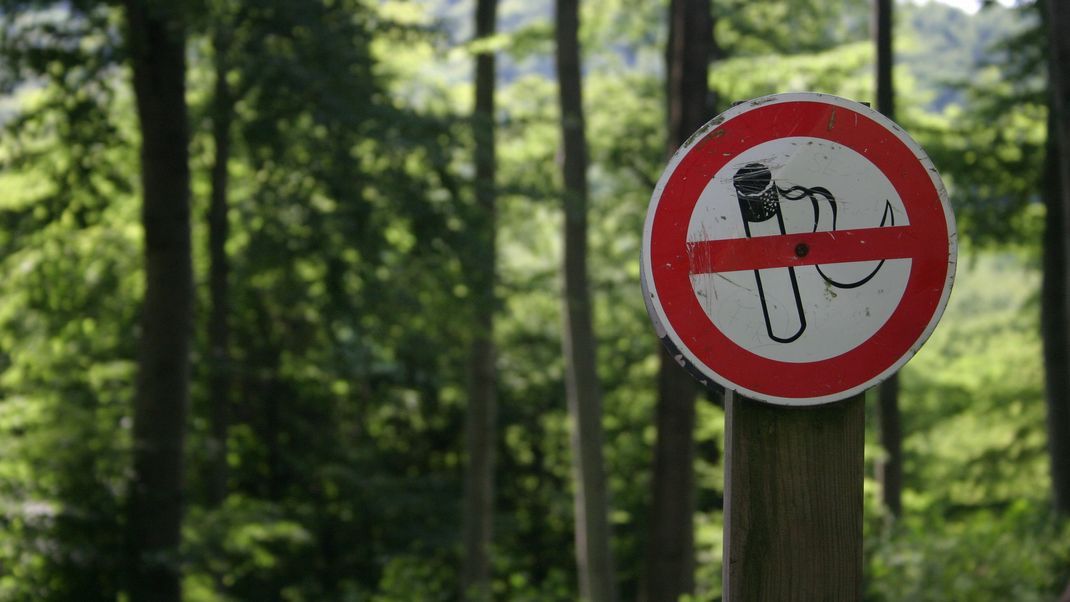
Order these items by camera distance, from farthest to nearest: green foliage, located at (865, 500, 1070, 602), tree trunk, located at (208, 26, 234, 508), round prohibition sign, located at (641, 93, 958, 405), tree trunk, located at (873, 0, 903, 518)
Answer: tree trunk, located at (873, 0, 903, 518), tree trunk, located at (208, 26, 234, 508), green foliage, located at (865, 500, 1070, 602), round prohibition sign, located at (641, 93, 958, 405)

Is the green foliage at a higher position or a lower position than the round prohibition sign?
lower

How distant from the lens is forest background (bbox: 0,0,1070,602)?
8352 mm

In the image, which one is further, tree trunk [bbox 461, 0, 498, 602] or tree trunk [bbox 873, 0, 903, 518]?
tree trunk [bbox 461, 0, 498, 602]

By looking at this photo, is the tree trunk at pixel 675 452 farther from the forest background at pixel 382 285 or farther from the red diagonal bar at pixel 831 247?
the red diagonal bar at pixel 831 247

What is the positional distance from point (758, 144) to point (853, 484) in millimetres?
693

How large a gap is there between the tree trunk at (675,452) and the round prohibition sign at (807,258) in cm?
610

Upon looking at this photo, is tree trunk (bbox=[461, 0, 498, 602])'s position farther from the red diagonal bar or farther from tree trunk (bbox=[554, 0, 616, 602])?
the red diagonal bar

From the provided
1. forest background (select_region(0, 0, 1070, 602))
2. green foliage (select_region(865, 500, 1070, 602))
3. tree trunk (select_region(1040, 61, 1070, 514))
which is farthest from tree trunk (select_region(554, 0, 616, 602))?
tree trunk (select_region(1040, 61, 1070, 514))

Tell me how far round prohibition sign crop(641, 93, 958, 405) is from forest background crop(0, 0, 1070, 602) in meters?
1.37

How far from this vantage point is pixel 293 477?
18344 millimetres

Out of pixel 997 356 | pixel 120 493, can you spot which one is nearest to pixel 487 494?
pixel 120 493

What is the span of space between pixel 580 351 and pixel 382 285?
2.17 metres

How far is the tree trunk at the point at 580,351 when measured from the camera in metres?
11.1

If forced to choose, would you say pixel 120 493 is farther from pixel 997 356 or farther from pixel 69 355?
pixel 997 356
